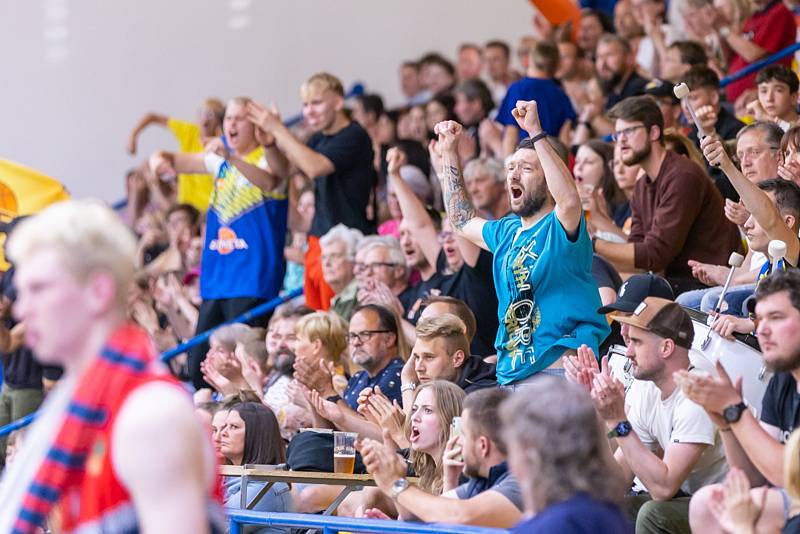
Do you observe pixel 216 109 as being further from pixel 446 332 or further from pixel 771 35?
pixel 446 332

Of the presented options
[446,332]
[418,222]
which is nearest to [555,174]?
[446,332]

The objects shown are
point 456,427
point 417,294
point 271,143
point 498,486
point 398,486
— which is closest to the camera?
point 498,486

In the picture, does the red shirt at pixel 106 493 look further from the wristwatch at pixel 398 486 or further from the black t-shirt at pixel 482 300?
the black t-shirt at pixel 482 300

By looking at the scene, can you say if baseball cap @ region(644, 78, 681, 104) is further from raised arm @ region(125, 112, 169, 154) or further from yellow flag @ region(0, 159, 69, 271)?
yellow flag @ region(0, 159, 69, 271)

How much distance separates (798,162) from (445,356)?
60.6 inches

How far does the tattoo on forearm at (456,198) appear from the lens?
16.9 feet

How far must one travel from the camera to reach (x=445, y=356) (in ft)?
16.4

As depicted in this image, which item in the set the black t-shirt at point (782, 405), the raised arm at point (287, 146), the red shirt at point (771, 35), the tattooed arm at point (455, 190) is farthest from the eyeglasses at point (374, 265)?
the red shirt at point (771, 35)

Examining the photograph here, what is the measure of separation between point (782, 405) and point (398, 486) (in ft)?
3.55

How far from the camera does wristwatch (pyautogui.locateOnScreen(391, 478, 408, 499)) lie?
3807mm

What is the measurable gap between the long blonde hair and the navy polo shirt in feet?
3.20

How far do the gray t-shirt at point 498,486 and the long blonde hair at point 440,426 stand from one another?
0.51 metres

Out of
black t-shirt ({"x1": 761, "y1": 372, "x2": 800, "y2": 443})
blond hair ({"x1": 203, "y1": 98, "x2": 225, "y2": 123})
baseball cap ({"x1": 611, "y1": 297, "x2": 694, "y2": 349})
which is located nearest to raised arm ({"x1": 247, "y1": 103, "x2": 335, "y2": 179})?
blond hair ({"x1": 203, "y1": 98, "x2": 225, "y2": 123})

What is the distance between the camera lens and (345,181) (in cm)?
721
